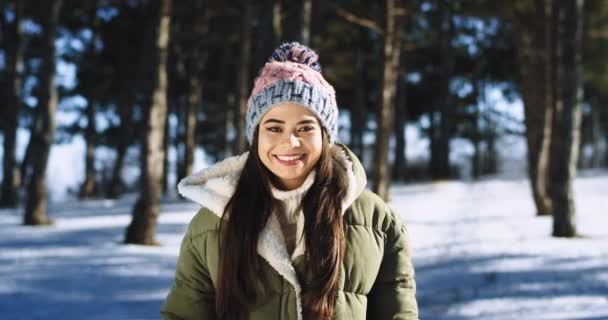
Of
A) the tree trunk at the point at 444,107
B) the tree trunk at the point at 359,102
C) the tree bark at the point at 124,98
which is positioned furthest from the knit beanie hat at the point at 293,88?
the tree trunk at the point at 359,102

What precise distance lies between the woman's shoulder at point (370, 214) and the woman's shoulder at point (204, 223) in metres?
0.48

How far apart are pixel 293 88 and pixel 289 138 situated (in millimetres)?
178

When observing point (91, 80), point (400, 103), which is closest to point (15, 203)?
point (91, 80)

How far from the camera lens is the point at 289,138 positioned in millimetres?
1987

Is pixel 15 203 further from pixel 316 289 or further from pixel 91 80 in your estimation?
pixel 316 289

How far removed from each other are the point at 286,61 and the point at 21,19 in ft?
49.5

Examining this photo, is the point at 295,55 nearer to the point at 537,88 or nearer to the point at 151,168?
the point at 151,168

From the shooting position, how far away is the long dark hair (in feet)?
6.31

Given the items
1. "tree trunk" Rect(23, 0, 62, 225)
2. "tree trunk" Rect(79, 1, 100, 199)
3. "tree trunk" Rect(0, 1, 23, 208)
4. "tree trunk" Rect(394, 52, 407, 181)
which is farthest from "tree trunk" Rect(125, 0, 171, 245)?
"tree trunk" Rect(394, 52, 407, 181)

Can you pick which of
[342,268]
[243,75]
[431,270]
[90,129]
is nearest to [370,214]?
[342,268]

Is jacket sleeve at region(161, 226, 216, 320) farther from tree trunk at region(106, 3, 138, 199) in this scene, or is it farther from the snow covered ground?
tree trunk at region(106, 3, 138, 199)

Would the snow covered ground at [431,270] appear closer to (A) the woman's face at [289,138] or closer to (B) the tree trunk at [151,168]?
(B) the tree trunk at [151,168]

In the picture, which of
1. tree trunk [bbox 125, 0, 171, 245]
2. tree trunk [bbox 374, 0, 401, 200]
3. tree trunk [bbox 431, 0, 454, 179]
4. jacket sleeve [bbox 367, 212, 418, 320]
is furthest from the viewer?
tree trunk [bbox 431, 0, 454, 179]

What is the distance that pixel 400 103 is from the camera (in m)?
21.5
